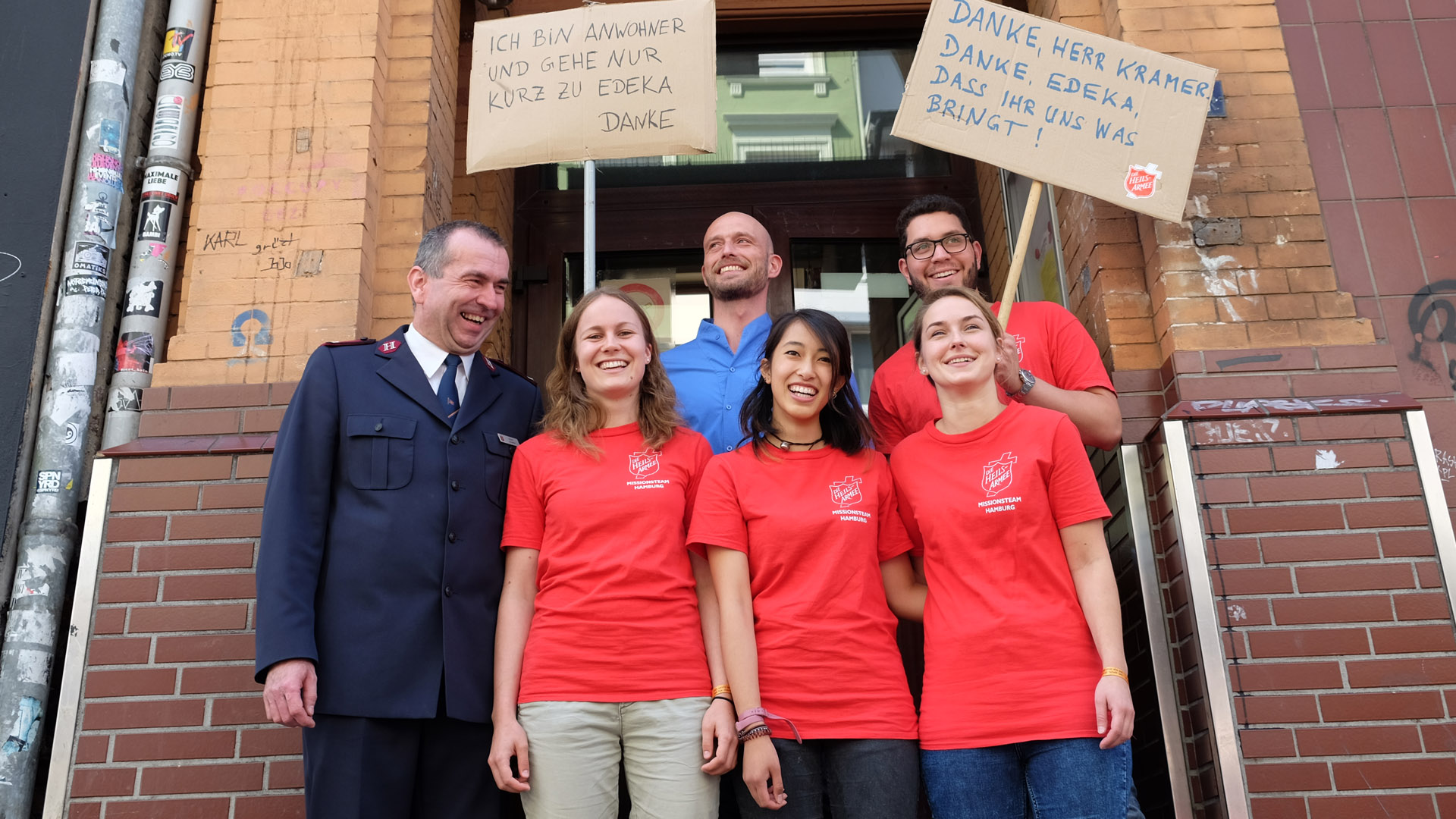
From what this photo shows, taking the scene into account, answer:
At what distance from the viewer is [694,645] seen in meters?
2.79

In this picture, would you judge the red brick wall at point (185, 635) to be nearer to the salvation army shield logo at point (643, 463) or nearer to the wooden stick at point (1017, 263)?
the salvation army shield logo at point (643, 463)

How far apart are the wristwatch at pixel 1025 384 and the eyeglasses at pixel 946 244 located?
0.63 meters

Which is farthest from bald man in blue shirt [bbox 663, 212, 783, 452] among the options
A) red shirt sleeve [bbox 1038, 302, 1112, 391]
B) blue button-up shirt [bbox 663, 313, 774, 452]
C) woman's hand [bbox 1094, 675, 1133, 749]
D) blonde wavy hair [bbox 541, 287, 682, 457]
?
woman's hand [bbox 1094, 675, 1133, 749]

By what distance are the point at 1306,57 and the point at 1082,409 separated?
90.6 inches

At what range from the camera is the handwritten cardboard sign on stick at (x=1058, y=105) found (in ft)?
11.9

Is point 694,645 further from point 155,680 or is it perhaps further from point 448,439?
point 155,680

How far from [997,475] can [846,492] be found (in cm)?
40

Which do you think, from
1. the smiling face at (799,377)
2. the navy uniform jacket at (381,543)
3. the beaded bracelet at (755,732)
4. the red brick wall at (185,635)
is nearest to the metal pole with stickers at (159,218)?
the red brick wall at (185,635)

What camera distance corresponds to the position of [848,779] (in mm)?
2631

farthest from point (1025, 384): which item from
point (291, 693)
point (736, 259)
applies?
point (291, 693)

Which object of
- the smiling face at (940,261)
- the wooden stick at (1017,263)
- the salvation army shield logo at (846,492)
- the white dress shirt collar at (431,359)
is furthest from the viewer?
the smiling face at (940,261)

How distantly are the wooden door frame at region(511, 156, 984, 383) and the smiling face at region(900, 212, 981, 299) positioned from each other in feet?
5.50

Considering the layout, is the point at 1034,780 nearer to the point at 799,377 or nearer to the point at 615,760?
the point at 615,760

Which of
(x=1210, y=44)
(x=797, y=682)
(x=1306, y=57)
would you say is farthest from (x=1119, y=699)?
(x=1306, y=57)
